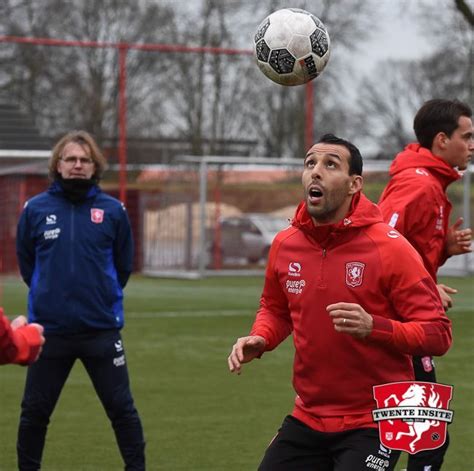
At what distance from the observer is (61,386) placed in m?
6.74

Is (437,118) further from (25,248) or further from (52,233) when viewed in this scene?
(25,248)

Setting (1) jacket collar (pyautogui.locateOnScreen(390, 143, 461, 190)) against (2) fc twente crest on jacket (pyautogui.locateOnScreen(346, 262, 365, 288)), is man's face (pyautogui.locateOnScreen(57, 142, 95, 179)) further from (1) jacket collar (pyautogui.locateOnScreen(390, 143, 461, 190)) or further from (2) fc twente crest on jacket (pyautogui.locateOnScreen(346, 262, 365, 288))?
(2) fc twente crest on jacket (pyautogui.locateOnScreen(346, 262, 365, 288))

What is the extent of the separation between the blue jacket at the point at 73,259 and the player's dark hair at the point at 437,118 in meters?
1.74

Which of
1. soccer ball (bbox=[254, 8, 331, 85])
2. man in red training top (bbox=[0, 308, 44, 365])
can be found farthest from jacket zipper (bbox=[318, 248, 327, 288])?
soccer ball (bbox=[254, 8, 331, 85])

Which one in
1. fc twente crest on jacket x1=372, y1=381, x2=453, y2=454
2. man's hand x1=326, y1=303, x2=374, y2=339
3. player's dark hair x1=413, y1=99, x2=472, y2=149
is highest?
player's dark hair x1=413, y1=99, x2=472, y2=149

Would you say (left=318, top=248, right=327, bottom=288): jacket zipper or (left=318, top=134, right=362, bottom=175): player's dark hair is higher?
(left=318, top=134, right=362, bottom=175): player's dark hair

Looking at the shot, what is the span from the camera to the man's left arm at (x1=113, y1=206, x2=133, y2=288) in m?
6.98

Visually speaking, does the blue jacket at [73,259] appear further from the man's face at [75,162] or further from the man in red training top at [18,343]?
the man in red training top at [18,343]

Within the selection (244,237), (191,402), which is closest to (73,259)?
(191,402)

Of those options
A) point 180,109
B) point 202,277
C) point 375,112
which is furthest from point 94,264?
point 375,112

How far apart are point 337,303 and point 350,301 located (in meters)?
0.15

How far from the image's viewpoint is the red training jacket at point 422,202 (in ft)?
20.4

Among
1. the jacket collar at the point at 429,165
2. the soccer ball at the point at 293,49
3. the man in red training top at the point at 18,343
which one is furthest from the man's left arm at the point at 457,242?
the man in red training top at the point at 18,343

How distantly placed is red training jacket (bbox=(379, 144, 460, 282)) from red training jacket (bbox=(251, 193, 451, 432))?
1303mm
